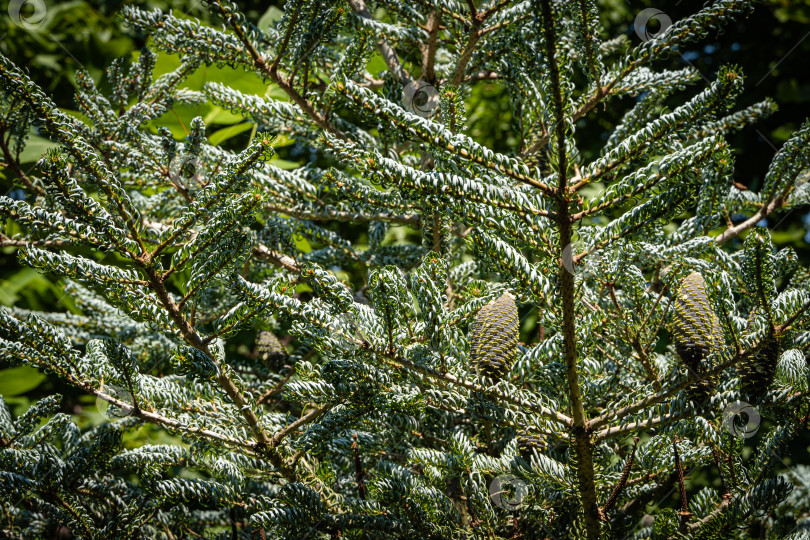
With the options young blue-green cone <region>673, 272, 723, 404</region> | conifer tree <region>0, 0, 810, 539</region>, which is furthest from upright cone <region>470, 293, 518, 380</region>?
young blue-green cone <region>673, 272, 723, 404</region>

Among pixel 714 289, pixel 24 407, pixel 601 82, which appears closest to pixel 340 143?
pixel 601 82

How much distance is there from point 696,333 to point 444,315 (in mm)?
277

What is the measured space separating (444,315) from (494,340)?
0.09 metres

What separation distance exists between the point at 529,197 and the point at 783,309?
0.26 meters

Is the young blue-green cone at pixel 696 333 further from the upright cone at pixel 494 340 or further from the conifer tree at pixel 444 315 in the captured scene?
the upright cone at pixel 494 340

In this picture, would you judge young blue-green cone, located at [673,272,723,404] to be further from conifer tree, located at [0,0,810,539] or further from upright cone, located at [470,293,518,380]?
upright cone, located at [470,293,518,380]

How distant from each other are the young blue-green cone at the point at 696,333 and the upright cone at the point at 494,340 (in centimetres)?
18

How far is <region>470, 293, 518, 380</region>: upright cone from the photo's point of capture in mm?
648

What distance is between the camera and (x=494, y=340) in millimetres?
655

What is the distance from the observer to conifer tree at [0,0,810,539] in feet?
1.80

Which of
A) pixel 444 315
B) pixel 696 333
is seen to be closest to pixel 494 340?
pixel 444 315

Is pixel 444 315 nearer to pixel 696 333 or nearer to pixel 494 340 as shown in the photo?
pixel 494 340

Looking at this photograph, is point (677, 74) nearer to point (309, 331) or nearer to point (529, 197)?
point (529, 197)

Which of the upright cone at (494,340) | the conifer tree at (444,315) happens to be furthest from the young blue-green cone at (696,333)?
the upright cone at (494,340)
